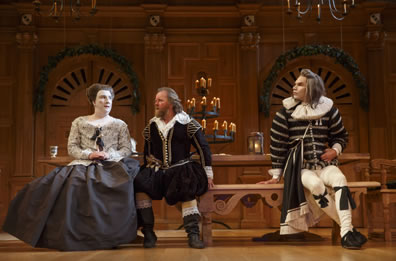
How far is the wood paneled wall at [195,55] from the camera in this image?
7430 mm

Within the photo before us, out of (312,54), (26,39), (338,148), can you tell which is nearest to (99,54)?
(26,39)

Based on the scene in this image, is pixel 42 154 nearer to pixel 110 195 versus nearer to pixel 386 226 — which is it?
pixel 110 195

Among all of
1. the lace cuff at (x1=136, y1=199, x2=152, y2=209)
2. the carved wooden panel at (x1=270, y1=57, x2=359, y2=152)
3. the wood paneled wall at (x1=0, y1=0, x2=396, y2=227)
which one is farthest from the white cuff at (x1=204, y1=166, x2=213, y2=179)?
the carved wooden panel at (x1=270, y1=57, x2=359, y2=152)

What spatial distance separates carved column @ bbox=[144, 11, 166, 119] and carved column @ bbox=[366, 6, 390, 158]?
3081 mm

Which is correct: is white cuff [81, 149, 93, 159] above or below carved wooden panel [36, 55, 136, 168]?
below

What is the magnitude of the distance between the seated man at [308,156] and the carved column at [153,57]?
10.5 feet

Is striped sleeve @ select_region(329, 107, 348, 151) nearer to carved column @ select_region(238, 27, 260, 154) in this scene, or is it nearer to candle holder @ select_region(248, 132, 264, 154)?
candle holder @ select_region(248, 132, 264, 154)

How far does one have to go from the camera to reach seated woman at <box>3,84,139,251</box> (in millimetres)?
4074

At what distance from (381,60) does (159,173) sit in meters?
4.56

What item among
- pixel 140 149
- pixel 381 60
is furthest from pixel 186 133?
pixel 381 60

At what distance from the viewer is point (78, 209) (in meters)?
4.18

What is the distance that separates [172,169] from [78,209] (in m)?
0.86

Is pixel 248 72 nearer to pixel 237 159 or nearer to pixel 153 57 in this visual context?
pixel 153 57

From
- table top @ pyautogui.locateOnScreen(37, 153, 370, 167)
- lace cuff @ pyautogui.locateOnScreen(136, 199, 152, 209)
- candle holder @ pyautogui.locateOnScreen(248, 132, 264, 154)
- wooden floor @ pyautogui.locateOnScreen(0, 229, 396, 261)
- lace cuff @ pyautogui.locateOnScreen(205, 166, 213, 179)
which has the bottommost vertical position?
wooden floor @ pyautogui.locateOnScreen(0, 229, 396, 261)
